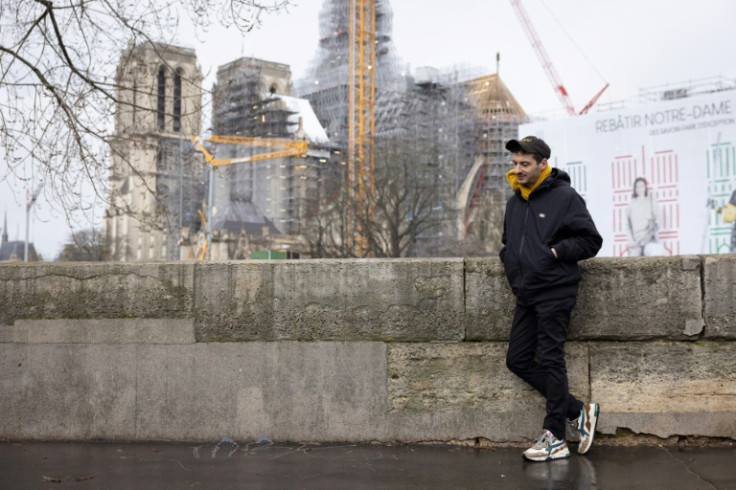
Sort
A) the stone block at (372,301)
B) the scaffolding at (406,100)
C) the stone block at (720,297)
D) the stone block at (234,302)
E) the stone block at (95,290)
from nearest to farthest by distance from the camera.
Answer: the stone block at (720,297), the stone block at (372,301), the stone block at (234,302), the stone block at (95,290), the scaffolding at (406,100)

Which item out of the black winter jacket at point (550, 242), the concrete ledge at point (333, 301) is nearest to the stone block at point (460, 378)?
the concrete ledge at point (333, 301)

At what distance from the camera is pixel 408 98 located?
97.9 m

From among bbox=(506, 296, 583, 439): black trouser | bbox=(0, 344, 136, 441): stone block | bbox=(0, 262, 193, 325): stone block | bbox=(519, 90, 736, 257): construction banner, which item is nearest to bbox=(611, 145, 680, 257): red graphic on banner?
bbox=(519, 90, 736, 257): construction banner

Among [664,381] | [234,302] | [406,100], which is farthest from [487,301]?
[406,100]

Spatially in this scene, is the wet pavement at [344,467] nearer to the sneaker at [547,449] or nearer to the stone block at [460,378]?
the sneaker at [547,449]

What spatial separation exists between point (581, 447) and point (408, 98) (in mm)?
94447

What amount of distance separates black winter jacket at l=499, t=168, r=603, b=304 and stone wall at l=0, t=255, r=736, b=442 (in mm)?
439

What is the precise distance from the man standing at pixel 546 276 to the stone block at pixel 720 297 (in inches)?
37.6

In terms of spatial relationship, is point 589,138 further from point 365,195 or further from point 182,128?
point 182,128

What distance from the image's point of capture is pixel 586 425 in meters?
5.35

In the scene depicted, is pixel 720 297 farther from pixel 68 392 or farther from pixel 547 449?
pixel 68 392

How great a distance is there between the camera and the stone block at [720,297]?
552 cm

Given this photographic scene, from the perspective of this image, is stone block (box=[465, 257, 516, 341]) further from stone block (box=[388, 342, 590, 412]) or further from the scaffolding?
the scaffolding

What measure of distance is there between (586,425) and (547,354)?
55 centimetres
